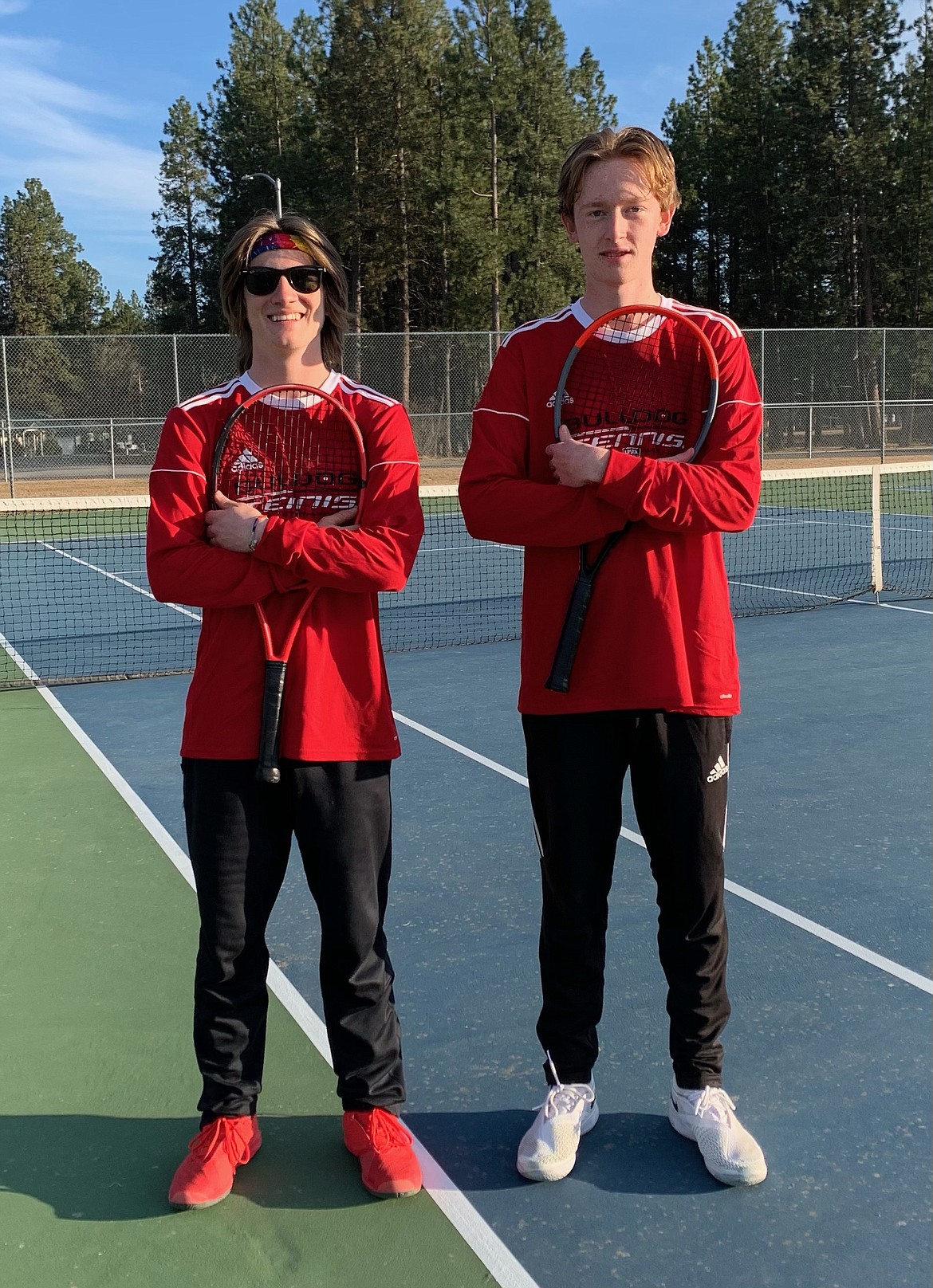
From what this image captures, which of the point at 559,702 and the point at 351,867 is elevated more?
the point at 559,702

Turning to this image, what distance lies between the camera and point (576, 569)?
100.0 inches

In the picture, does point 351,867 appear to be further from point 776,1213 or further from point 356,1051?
point 776,1213

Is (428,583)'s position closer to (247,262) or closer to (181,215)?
(247,262)

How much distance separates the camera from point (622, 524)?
2461 millimetres

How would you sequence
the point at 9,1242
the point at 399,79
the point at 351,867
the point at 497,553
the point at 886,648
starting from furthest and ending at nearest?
the point at 399,79 → the point at 497,553 → the point at 886,648 → the point at 351,867 → the point at 9,1242

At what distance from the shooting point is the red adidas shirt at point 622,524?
8.02 feet

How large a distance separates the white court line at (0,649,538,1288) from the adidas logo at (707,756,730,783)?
0.98 metres

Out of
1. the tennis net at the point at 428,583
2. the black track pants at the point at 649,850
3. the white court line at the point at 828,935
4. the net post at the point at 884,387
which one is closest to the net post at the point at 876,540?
the tennis net at the point at 428,583

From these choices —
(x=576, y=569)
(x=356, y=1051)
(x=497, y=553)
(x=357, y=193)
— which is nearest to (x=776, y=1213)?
(x=356, y=1051)

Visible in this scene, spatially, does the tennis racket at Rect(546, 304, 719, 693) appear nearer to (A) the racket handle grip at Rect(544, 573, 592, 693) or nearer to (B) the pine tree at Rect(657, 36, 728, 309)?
(A) the racket handle grip at Rect(544, 573, 592, 693)

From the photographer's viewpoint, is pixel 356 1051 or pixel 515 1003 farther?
pixel 515 1003

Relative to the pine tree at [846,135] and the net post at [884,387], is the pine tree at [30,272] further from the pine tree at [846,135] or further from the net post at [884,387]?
the net post at [884,387]

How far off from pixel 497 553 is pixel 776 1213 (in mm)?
13242

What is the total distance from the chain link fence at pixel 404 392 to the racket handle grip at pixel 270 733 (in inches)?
786
